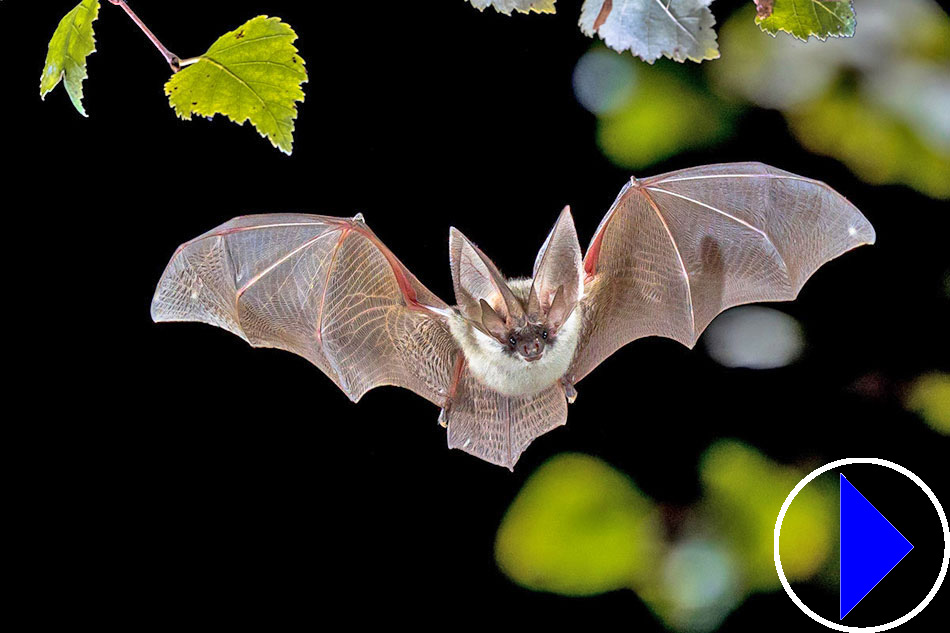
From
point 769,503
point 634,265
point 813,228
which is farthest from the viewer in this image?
point 769,503

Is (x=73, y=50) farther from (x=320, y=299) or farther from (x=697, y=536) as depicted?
(x=697, y=536)

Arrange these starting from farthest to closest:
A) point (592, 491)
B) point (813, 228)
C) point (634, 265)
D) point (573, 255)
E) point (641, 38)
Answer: point (592, 491), point (634, 265), point (813, 228), point (573, 255), point (641, 38)

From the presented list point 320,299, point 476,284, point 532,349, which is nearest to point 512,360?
point 532,349

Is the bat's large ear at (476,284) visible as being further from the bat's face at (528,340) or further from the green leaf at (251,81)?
the green leaf at (251,81)

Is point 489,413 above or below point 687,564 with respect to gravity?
above

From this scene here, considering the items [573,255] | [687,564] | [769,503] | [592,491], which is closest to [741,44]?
[573,255]

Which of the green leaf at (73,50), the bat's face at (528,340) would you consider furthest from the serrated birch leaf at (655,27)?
the green leaf at (73,50)

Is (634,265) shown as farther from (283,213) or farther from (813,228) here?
(283,213)
